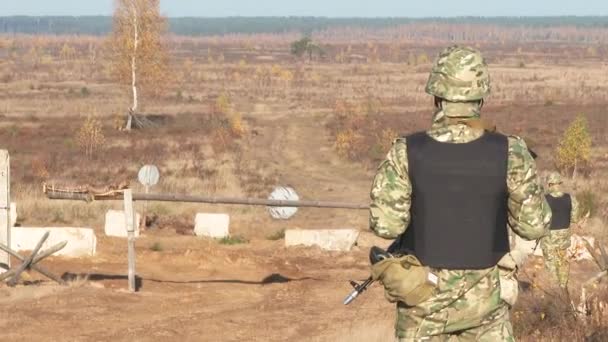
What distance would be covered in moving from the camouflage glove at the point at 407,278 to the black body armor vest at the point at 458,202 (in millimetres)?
73

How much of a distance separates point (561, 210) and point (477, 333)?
5459 millimetres

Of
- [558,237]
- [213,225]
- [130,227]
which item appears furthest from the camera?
[213,225]

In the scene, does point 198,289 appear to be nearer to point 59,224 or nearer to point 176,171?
point 59,224

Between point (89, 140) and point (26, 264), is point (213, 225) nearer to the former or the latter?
point (26, 264)

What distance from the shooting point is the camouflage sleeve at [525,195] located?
4.83m

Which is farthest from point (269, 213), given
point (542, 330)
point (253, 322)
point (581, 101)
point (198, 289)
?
point (581, 101)

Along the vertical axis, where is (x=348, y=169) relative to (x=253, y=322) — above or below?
below

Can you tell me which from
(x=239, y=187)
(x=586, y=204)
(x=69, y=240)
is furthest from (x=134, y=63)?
(x=69, y=240)

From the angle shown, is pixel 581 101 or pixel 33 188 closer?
pixel 33 188

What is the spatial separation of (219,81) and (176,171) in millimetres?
54543

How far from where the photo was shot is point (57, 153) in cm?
3722

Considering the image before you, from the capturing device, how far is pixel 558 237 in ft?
33.0

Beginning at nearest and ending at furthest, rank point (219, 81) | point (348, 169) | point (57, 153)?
1. point (348, 169)
2. point (57, 153)
3. point (219, 81)

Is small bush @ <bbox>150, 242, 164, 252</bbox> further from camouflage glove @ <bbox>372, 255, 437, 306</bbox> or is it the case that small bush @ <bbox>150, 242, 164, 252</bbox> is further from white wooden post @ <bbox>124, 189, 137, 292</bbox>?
camouflage glove @ <bbox>372, 255, 437, 306</bbox>
